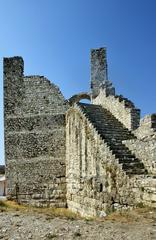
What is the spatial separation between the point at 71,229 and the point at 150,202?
3.46 m

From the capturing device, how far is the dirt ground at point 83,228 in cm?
803

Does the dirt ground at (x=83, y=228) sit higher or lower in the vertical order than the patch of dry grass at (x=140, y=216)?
lower

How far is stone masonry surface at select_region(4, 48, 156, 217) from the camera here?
16.7 meters

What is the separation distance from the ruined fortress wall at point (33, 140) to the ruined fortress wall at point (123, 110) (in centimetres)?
260

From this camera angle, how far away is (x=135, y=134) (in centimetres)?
1716

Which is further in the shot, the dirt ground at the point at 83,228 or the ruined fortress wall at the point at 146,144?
the ruined fortress wall at the point at 146,144

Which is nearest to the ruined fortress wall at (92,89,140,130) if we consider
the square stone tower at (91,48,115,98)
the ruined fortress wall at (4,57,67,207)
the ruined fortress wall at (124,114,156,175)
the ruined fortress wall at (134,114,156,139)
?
the ruined fortress wall at (124,114,156,175)

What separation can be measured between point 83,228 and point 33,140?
12.7m

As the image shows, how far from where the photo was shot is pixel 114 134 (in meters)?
16.9

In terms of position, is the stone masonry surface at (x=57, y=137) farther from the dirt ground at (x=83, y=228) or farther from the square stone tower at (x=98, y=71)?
the dirt ground at (x=83, y=228)

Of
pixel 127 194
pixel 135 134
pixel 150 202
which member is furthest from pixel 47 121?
pixel 150 202

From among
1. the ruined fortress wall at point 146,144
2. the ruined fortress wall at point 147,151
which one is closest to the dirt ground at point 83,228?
the ruined fortress wall at point 147,151

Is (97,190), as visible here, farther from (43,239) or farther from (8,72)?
(8,72)

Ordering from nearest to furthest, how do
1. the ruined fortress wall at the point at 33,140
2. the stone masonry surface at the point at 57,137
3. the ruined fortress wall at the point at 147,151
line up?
the ruined fortress wall at the point at 147,151 → the stone masonry surface at the point at 57,137 → the ruined fortress wall at the point at 33,140
